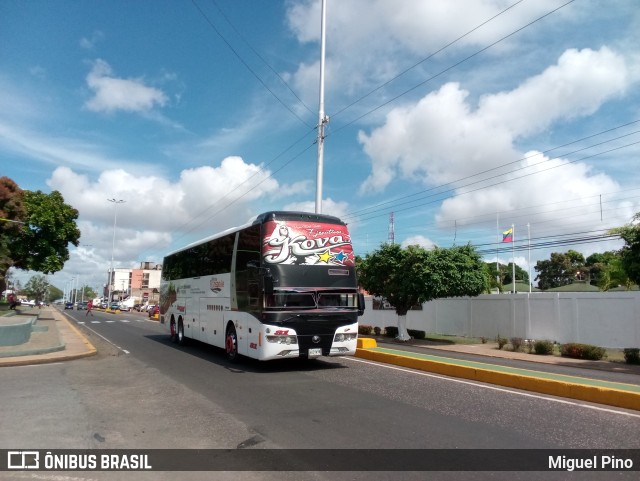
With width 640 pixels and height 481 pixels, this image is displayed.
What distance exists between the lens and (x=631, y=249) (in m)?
16.7

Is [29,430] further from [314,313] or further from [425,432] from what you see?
[314,313]

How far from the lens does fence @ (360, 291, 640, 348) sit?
68.9ft

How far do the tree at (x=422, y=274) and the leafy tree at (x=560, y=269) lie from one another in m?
63.3

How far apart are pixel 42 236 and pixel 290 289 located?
2911 centimetres

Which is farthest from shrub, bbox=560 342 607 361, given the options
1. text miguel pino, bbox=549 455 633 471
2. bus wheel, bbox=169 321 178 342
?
bus wheel, bbox=169 321 178 342

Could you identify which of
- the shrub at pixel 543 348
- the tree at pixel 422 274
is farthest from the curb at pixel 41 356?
the shrub at pixel 543 348

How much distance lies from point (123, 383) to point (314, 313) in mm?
4448

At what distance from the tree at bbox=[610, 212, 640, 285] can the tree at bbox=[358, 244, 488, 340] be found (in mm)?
7801

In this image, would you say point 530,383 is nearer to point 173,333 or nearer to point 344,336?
point 344,336

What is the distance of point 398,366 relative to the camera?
509 inches

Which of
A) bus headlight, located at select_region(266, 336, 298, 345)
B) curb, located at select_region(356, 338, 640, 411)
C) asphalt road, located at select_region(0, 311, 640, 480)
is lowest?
asphalt road, located at select_region(0, 311, 640, 480)

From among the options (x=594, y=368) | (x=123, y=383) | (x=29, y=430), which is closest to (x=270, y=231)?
(x=123, y=383)

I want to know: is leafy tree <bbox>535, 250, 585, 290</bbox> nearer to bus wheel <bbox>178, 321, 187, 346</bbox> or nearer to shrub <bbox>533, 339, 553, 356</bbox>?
shrub <bbox>533, 339, 553, 356</bbox>

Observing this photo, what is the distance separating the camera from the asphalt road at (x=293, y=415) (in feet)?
19.7
